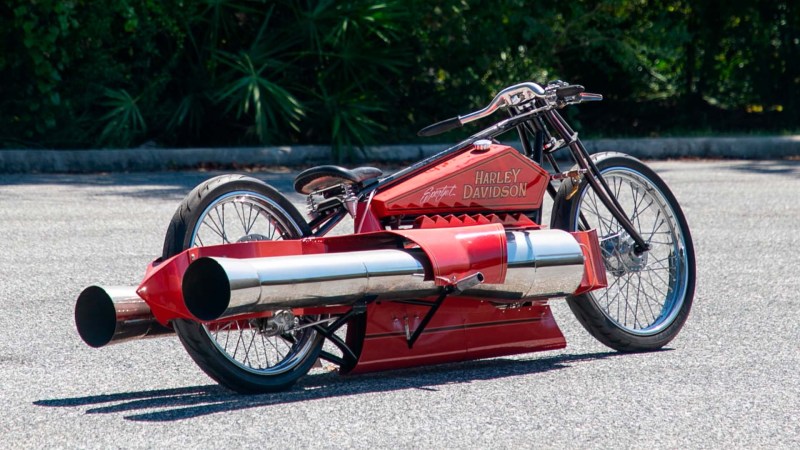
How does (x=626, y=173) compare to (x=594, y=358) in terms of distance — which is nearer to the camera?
(x=594, y=358)

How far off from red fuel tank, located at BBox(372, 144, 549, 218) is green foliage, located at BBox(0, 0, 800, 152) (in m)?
7.08

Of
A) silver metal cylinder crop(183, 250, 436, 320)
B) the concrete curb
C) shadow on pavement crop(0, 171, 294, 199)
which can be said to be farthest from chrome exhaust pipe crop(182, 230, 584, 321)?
the concrete curb

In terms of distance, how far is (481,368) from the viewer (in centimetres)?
455

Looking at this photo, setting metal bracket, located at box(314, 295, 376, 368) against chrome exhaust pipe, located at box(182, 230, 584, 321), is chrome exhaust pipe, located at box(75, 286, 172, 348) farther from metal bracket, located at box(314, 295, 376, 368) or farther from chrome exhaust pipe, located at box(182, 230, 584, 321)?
metal bracket, located at box(314, 295, 376, 368)

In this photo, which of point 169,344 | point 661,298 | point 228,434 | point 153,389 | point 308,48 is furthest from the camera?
point 308,48

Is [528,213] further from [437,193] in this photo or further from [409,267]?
[409,267]

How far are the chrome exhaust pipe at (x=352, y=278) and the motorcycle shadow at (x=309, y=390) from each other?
11.1 inches

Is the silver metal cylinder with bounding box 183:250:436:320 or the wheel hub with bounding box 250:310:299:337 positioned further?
the wheel hub with bounding box 250:310:299:337

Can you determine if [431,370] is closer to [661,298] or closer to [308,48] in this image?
[661,298]

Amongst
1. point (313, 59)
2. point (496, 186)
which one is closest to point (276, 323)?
point (496, 186)

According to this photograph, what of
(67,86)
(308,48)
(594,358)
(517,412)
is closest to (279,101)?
(308,48)

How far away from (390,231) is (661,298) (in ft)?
6.88

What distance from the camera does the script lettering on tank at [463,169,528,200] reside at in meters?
4.54

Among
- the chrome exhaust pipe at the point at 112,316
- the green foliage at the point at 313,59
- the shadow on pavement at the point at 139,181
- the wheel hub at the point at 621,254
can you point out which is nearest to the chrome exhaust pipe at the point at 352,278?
the chrome exhaust pipe at the point at 112,316
